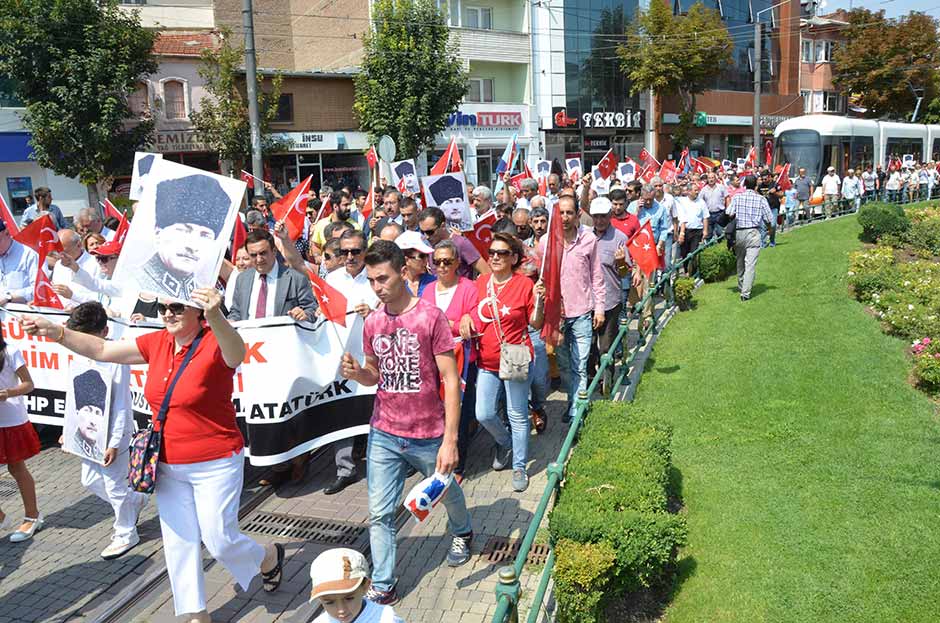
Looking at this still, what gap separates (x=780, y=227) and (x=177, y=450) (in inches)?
830

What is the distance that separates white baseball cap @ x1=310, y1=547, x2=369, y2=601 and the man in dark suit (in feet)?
11.4

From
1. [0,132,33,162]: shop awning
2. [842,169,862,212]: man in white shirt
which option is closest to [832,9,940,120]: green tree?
[842,169,862,212]: man in white shirt

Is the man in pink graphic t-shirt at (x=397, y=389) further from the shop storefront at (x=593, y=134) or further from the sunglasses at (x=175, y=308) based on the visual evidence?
the shop storefront at (x=593, y=134)

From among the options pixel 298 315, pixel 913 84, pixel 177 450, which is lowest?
pixel 177 450

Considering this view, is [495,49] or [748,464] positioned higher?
[495,49]

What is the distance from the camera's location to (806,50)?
5616 centimetres

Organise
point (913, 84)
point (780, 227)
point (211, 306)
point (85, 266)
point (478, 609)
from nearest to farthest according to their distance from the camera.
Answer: point (211, 306) < point (478, 609) < point (85, 266) < point (780, 227) < point (913, 84)

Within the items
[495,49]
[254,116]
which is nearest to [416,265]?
[254,116]

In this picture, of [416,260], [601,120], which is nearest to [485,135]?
[601,120]

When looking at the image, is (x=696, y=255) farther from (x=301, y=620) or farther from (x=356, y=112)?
(x=356, y=112)

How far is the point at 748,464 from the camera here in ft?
20.1

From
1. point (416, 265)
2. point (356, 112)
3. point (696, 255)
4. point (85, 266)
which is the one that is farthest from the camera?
point (356, 112)

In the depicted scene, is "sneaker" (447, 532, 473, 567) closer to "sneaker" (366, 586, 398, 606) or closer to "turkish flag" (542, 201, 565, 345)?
"sneaker" (366, 586, 398, 606)

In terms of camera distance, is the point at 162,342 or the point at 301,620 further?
the point at 301,620
